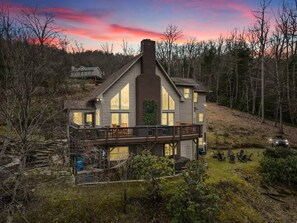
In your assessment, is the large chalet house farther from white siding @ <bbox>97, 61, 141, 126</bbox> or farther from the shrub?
the shrub

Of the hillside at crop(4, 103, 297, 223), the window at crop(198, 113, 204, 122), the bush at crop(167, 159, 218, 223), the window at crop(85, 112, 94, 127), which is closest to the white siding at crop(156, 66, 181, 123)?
the window at crop(198, 113, 204, 122)

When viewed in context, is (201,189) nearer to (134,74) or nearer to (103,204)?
(103,204)

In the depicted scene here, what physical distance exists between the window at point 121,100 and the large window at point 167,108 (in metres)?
4.08

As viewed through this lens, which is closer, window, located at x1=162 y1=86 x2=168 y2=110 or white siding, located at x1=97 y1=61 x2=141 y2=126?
white siding, located at x1=97 y1=61 x2=141 y2=126

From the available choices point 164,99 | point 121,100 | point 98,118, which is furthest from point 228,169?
→ point 98,118

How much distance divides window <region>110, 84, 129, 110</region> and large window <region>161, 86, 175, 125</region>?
4.08 metres

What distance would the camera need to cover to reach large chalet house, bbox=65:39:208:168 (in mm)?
20469

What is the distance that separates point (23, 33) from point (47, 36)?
3.85 ft

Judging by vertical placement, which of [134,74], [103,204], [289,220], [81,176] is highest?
[134,74]

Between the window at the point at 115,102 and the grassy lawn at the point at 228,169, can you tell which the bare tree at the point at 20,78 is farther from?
the grassy lawn at the point at 228,169

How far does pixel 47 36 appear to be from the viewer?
39.8ft

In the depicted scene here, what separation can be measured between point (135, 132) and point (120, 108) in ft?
11.5

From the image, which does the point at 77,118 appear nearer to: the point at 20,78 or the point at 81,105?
the point at 81,105

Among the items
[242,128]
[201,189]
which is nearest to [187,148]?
[201,189]
